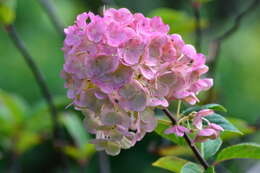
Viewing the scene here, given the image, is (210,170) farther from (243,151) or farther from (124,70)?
(124,70)

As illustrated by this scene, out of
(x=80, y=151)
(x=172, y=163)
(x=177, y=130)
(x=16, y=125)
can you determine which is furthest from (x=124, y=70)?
(x=16, y=125)

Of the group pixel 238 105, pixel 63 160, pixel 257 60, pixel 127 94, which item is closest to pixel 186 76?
pixel 127 94

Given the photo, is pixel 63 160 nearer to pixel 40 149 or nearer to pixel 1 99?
pixel 1 99

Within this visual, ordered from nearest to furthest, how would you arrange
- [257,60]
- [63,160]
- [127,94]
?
[127,94]
[63,160]
[257,60]

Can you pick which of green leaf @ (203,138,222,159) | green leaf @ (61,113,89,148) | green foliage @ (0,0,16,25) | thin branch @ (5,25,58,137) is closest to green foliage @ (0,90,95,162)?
green leaf @ (61,113,89,148)

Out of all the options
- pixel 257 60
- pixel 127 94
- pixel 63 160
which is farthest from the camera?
pixel 257 60

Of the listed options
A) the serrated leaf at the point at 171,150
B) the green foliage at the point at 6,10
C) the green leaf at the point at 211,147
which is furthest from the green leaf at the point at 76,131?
the green leaf at the point at 211,147

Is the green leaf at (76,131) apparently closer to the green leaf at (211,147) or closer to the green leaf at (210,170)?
the green leaf at (211,147)
